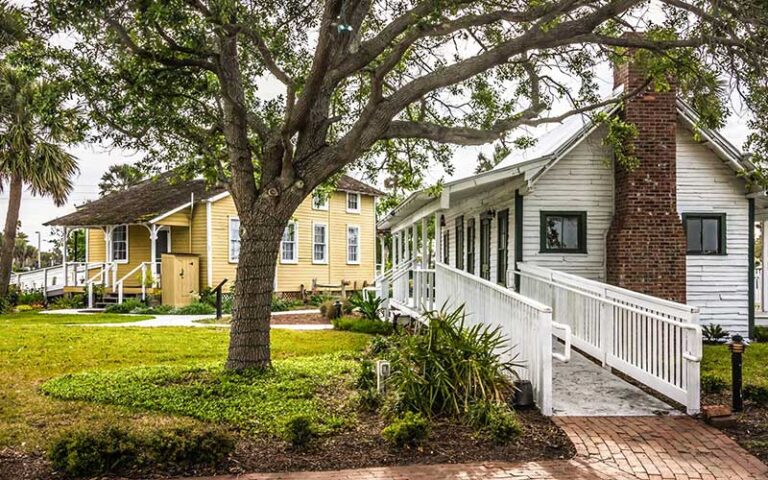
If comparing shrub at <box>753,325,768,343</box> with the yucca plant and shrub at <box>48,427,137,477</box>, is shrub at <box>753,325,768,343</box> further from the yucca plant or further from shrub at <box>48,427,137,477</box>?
shrub at <box>48,427,137,477</box>

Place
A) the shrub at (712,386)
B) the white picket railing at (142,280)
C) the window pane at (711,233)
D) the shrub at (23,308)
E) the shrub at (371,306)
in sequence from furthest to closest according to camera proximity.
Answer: the shrub at (23,308) < the white picket railing at (142,280) < the shrub at (371,306) < the window pane at (711,233) < the shrub at (712,386)

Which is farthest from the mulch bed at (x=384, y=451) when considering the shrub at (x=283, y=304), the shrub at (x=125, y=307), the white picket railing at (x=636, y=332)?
the shrub at (x=125, y=307)

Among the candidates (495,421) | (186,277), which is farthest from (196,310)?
(495,421)

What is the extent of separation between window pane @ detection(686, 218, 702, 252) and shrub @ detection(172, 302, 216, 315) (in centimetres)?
1475

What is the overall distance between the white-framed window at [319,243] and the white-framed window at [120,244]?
7.42m

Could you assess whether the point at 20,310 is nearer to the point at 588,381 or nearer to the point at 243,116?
the point at 243,116

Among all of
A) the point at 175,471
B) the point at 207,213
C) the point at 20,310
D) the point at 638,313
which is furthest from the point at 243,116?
the point at 20,310

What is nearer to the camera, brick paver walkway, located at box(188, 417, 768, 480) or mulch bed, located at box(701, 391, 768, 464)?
brick paver walkway, located at box(188, 417, 768, 480)

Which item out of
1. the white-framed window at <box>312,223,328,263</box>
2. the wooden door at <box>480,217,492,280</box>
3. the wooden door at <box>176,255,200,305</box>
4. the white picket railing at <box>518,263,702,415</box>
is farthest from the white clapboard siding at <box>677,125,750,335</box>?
the white-framed window at <box>312,223,328,263</box>

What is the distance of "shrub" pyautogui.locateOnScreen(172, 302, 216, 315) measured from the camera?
22.2 metres

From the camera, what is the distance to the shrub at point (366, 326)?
15625mm

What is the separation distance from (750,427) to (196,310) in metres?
18.2

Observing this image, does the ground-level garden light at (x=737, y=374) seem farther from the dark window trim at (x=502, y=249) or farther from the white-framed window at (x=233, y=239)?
the white-framed window at (x=233, y=239)

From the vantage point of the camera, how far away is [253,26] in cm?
844
